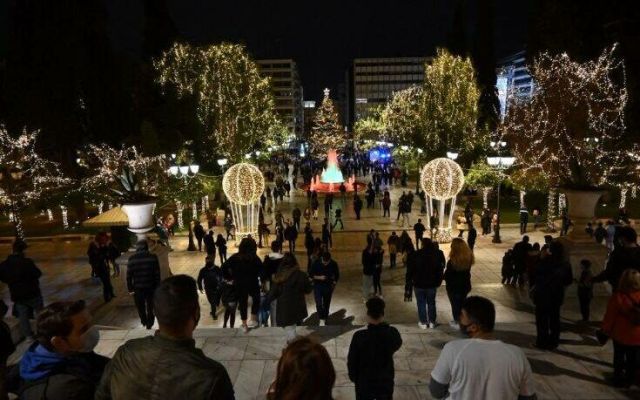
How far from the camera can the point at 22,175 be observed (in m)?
23.6

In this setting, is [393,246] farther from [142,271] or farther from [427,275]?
[142,271]

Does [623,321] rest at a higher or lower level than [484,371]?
lower

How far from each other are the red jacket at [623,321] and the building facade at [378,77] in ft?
495

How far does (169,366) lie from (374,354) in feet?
7.83

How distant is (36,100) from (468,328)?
95.2 feet

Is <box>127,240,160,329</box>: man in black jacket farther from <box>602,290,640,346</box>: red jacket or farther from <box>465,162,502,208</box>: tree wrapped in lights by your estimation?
<box>465,162,502,208</box>: tree wrapped in lights

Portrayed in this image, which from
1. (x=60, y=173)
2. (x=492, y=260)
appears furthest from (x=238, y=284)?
(x=60, y=173)

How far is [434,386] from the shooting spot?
340 centimetres

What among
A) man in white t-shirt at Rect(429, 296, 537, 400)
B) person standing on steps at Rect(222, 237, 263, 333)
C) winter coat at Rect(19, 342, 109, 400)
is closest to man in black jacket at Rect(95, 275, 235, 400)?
winter coat at Rect(19, 342, 109, 400)

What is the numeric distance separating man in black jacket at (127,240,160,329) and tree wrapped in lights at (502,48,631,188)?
17461 mm

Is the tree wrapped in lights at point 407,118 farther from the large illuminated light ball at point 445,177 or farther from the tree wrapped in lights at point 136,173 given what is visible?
the tree wrapped in lights at point 136,173

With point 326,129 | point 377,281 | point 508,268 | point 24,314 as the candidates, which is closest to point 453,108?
point 508,268

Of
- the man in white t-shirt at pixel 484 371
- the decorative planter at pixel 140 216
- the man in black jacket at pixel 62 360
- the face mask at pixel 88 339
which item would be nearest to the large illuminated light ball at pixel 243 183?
the decorative planter at pixel 140 216

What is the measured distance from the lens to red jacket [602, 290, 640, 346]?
218 inches
